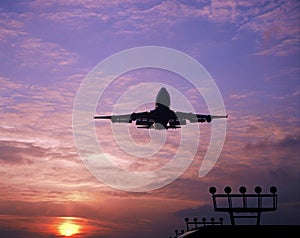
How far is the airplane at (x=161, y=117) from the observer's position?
67.4 m

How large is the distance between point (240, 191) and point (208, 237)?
1059cm

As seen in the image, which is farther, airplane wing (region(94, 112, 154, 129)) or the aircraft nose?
the aircraft nose

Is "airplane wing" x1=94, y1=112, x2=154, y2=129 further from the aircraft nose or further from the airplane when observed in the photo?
the aircraft nose

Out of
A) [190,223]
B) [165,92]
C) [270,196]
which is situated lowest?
[190,223]

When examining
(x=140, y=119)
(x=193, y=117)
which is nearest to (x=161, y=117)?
(x=140, y=119)

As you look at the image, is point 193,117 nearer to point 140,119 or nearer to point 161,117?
point 161,117

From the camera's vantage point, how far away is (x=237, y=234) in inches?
603

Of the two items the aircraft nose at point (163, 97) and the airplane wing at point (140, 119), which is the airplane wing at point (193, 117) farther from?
the airplane wing at point (140, 119)

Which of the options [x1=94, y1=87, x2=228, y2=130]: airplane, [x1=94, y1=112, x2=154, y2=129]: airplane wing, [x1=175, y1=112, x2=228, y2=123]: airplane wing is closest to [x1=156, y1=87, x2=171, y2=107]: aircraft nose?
[x1=94, y1=87, x2=228, y2=130]: airplane

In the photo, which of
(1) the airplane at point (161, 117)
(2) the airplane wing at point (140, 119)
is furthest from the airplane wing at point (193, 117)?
(2) the airplane wing at point (140, 119)

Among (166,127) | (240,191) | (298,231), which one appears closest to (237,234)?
(298,231)

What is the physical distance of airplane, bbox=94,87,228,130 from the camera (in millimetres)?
67375

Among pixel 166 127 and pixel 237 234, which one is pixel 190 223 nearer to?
pixel 166 127

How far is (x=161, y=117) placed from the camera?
67.8 meters
